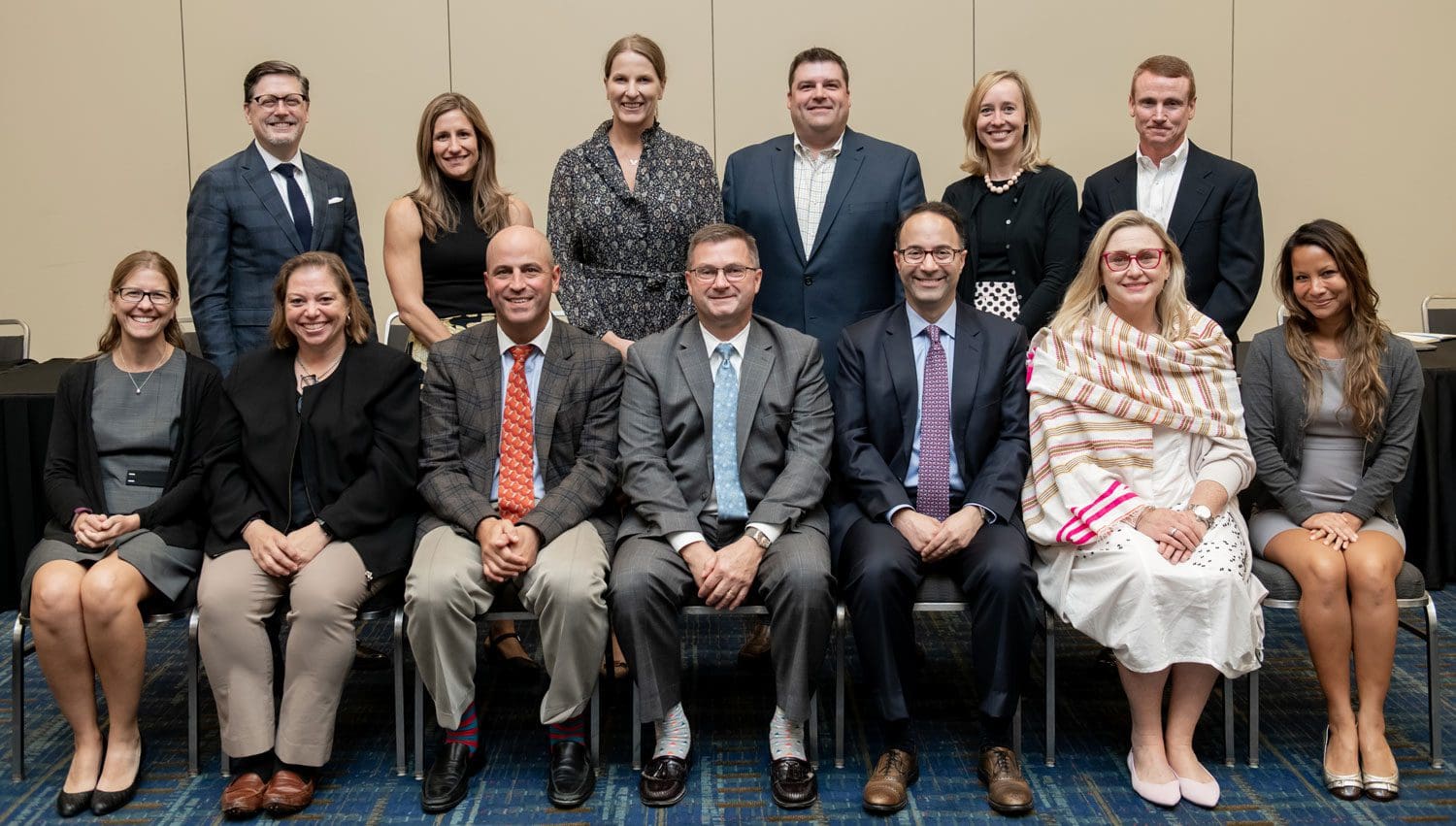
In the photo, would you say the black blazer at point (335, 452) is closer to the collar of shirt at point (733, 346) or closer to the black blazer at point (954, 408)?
the collar of shirt at point (733, 346)

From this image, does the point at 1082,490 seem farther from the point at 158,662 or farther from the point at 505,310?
the point at 158,662

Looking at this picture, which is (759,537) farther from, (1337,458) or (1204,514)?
(1337,458)

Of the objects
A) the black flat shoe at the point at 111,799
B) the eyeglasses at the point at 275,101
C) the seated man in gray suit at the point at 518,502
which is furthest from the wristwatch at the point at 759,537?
the eyeglasses at the point at 275,101

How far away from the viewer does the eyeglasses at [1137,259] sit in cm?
281

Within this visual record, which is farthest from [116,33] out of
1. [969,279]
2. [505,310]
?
[969,279]

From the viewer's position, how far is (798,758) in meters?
2.59

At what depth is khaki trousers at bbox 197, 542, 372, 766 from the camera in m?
2.55

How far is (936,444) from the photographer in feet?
9.32

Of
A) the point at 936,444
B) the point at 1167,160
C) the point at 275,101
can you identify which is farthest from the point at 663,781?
the point at 1167,160

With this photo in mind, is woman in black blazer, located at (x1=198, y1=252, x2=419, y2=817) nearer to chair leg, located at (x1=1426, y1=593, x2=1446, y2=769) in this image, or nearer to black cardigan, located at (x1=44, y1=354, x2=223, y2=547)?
black cardigan, located at (x1=44, y1=354, x2=223, y2=547)

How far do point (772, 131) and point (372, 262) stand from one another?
2.16m

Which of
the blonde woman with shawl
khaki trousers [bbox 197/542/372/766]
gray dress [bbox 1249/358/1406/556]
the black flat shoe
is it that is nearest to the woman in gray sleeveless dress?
gray dress [bbox 1249/358/1406/556]

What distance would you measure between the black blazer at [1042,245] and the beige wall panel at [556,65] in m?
2.76

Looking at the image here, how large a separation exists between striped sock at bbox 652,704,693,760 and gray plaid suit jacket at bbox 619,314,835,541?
43 cm
